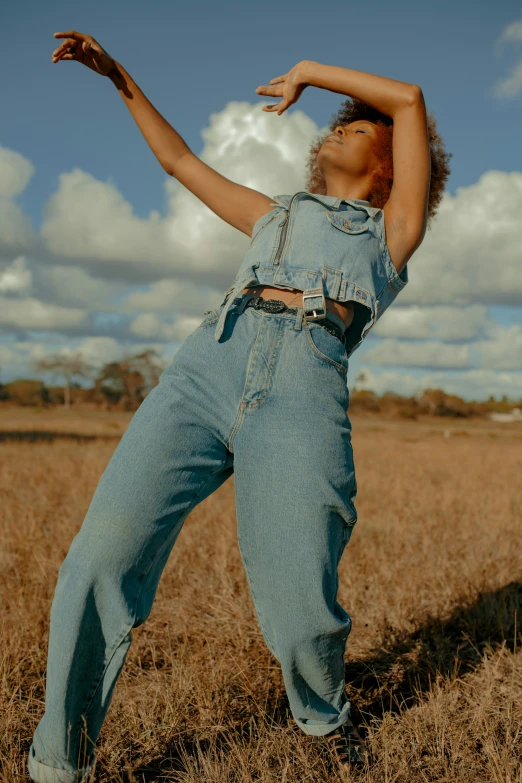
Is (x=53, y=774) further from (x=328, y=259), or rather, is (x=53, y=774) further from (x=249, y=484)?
(x=328, y=259)

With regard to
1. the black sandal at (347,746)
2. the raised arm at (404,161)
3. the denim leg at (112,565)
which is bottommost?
the black sandal at (347,746)

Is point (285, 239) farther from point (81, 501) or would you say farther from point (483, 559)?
point (81, 501)

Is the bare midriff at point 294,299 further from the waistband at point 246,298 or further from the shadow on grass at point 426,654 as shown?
the shadow on grass at point 426,654

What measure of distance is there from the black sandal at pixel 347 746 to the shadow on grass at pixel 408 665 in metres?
0.27

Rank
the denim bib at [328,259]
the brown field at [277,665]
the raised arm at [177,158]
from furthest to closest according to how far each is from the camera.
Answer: the raised arm at [177,158], the brown field at [277,665], the denim bib at [328,259]

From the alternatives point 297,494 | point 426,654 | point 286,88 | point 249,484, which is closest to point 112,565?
point 249,484

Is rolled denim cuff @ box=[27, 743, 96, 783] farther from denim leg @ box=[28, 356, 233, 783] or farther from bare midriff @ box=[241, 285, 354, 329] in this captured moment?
bare midriff @ box=[241, 285, 354, 329]

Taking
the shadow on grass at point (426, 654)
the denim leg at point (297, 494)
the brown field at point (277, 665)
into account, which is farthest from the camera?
the shadow on grass at point (426, 654)

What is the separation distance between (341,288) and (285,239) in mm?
247

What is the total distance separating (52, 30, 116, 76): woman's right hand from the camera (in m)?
2.51

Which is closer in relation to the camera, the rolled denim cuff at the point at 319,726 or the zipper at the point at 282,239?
the zipper at the point at 282,239

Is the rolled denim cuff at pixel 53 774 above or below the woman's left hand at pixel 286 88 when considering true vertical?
below

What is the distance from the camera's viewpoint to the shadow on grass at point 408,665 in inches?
96.6

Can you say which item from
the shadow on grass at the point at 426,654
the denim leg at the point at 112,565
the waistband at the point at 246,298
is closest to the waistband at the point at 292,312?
the waistband at the point at 246,298
